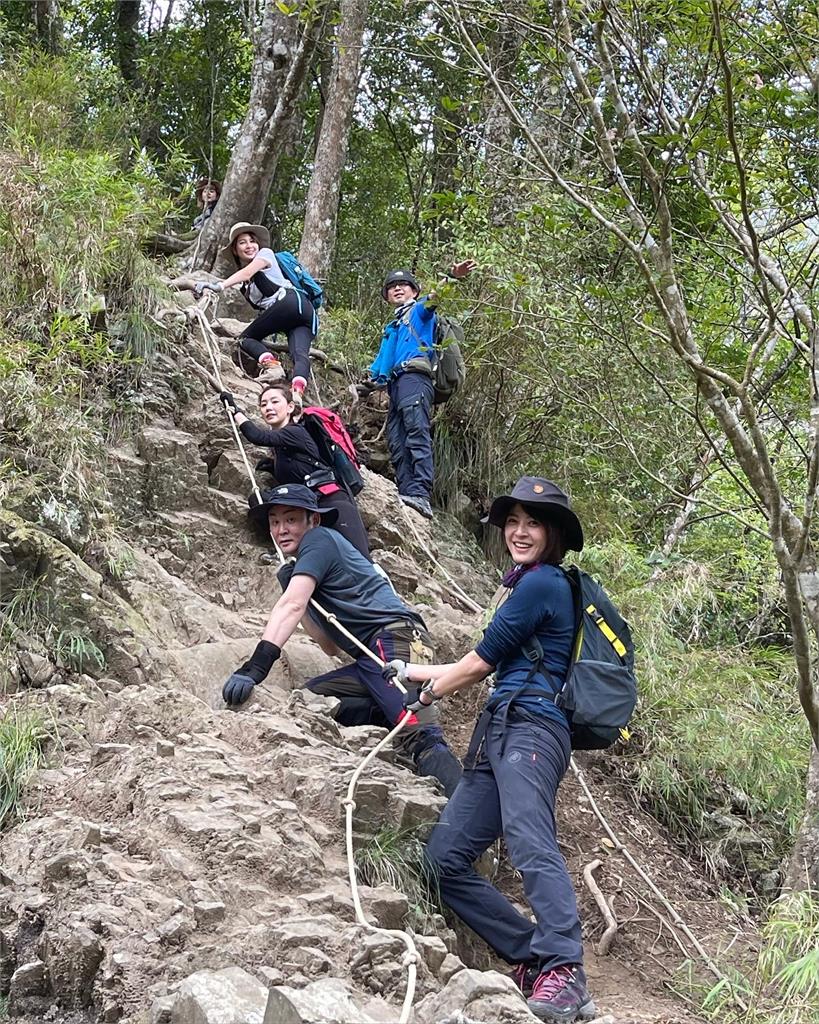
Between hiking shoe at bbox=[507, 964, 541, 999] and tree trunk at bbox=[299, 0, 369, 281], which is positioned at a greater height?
tree trunk at bbox=[299, 0, 369, 281]

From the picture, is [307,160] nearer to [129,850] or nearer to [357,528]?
[357,528]

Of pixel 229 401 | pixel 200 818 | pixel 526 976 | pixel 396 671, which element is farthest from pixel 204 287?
pixel 526 976

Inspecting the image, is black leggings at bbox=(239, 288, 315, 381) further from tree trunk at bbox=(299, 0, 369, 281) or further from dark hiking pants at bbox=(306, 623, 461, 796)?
dark hiking pants at bbox=(306, 623, 461, 796)

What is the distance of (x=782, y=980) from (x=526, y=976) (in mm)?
1025

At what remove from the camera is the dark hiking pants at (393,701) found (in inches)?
213

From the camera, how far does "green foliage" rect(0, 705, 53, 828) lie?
4.47 m

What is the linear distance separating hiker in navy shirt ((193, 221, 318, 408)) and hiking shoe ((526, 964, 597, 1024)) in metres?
5.42

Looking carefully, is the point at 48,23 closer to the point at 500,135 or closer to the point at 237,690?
the point at 500,135

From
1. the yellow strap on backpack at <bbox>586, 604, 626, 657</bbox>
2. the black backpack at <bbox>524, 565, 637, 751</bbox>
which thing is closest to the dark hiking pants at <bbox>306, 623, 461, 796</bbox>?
the black backpack at <bbox>524, 565, 637, 751</bbox>

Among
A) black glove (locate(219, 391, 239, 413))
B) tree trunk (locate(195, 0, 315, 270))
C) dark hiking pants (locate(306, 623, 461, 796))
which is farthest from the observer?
tree trunk (locate(195, 0, 315, 270))

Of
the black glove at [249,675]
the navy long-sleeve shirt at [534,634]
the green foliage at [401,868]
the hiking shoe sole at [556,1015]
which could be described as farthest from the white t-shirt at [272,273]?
the hiking shoe sole at [556,1015]

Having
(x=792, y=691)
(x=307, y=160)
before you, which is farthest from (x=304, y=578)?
(x=307, y=160)

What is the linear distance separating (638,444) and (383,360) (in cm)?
234

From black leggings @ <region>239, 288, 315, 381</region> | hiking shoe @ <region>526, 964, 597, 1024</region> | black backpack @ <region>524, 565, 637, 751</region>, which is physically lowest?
hiking shoe @ <region>526, 964, 597, 1024</region>
